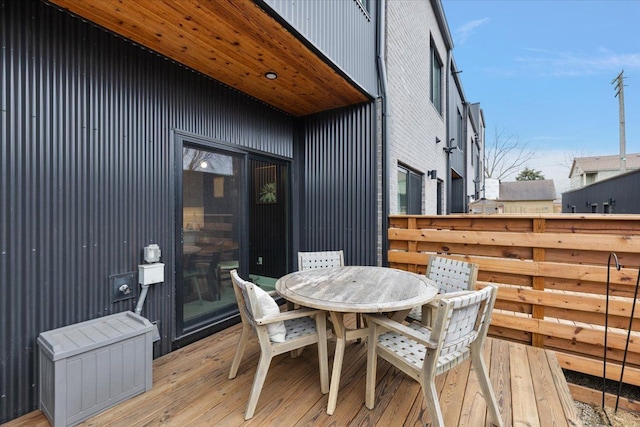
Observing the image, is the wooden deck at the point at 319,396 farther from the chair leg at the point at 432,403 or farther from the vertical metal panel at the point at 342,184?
the vertical metal panel at the point at 342,184

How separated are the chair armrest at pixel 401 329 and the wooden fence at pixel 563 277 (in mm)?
1772

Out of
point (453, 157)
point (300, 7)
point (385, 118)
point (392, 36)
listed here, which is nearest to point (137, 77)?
point (300, 7)

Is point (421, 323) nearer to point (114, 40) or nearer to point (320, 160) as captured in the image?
point (320, 160)

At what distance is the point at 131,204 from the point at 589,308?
4.17m

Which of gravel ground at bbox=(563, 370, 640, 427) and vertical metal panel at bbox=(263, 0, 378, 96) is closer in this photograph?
gravel ground at bbox=(563, 370, 640, 427)

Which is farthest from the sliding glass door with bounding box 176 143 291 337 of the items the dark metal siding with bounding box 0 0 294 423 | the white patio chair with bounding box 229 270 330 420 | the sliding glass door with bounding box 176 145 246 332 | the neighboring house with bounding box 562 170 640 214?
the neighboring house with bounding box 562 170 640 214

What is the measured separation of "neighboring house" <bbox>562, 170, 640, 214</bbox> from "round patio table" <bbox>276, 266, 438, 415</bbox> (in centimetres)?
772

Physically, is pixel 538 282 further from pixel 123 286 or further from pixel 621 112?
pixel 621 112

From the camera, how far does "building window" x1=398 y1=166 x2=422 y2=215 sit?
481cm

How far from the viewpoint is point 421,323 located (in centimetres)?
235

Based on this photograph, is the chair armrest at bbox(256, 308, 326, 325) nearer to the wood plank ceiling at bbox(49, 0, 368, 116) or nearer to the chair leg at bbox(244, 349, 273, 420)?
the chair leg at bbox(244, 349, 273, 420)

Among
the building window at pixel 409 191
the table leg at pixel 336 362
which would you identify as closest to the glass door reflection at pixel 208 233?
the table leg at pixel 336 362

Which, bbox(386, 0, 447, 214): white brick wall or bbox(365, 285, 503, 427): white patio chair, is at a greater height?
bbox(386, 0, 447, 214): white brick wall

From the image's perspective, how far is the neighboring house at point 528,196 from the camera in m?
24.8
